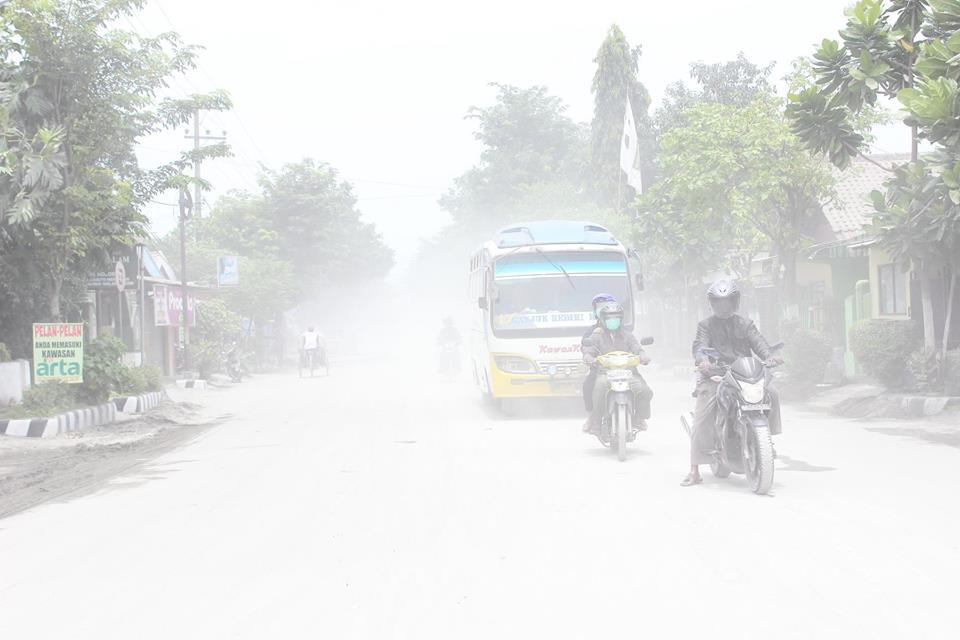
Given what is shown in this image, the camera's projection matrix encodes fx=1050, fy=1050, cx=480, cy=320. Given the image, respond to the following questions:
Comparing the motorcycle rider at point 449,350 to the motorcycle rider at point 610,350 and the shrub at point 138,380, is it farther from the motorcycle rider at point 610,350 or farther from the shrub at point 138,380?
the motorcycle rider at point 610,350

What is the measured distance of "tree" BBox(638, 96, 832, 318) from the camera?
808 inches

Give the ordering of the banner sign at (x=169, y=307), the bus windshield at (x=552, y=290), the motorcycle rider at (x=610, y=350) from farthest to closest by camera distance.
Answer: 1. the banner sign at (x=169, y=307)
2. the bus windshield at (x=552, y=290)
3. the motorcycle rider at (x=610, y=350)

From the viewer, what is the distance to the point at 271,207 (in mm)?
47625

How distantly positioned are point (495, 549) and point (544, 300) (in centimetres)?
1086

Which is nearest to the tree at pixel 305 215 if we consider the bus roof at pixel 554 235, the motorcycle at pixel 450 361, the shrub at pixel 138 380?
the motorcycle at pixel 450 361

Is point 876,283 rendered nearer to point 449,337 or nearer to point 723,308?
point 449,337

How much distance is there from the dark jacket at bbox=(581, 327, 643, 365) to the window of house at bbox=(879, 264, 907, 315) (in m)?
10.0

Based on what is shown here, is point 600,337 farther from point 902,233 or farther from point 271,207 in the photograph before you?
point 271,207

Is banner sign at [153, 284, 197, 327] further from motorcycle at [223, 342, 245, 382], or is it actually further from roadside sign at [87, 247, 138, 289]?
roadside sign at [87, 247, 138, 289]

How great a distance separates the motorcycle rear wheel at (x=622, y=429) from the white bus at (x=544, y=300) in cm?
545

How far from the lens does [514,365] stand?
664 inches

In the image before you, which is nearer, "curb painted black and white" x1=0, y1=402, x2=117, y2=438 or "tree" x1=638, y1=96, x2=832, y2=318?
"curb painted black and white" x1=0, y1=402, x2=117, y2=438

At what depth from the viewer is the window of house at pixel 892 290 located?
20205 millimetres

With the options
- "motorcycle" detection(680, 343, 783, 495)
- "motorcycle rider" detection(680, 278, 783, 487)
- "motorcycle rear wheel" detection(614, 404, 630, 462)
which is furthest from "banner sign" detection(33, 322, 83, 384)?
"motorcycle" detection(680, 343, 783, 495)
